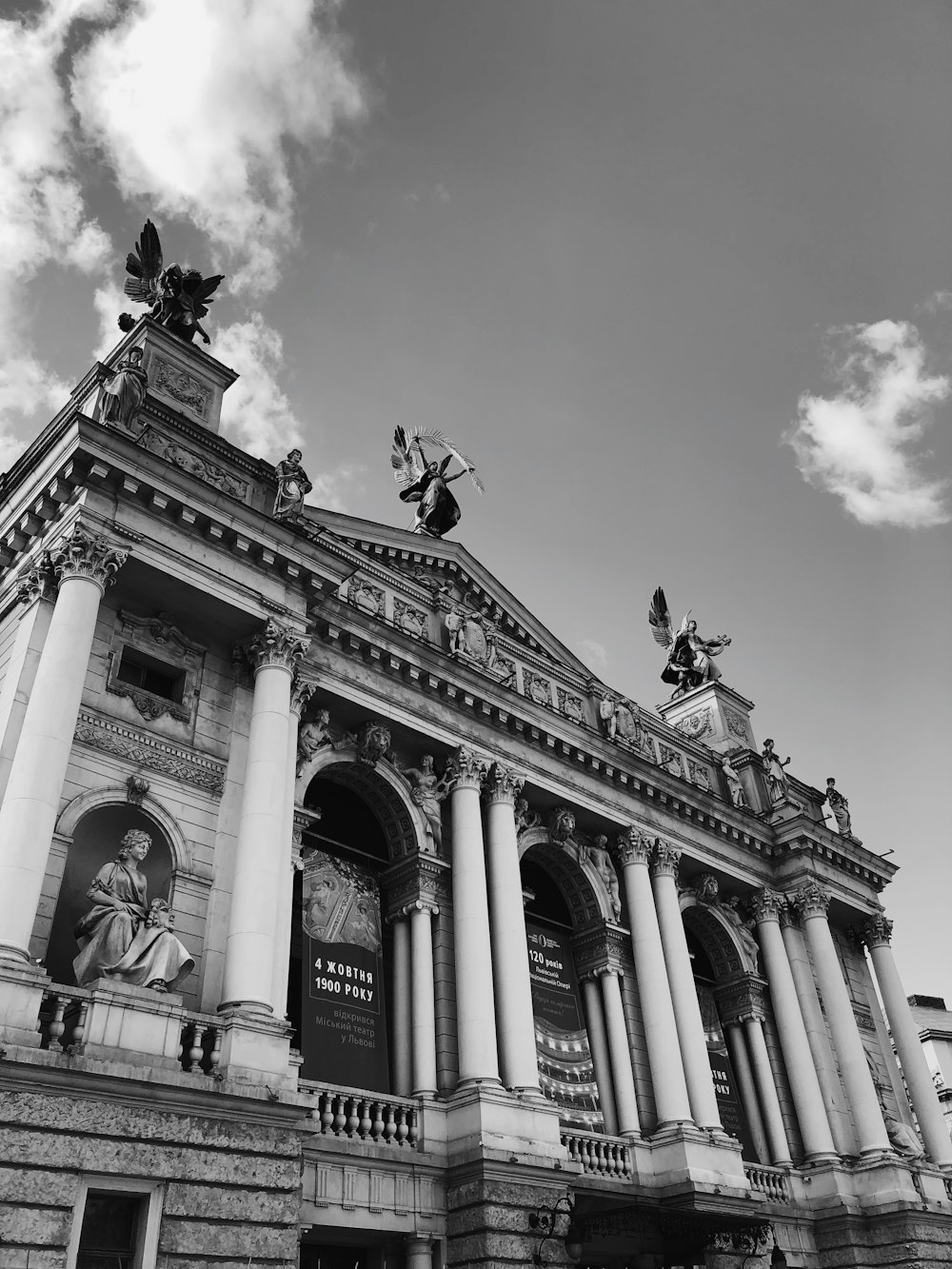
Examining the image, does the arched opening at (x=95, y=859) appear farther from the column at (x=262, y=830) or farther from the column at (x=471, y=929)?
the column at (x=471, y=929)

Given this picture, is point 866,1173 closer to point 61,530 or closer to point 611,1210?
point 611,1210

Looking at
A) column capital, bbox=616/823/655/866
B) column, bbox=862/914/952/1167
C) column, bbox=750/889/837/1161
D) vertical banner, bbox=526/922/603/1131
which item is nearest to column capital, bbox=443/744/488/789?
vertical banner, bbox=526/922/603/1131

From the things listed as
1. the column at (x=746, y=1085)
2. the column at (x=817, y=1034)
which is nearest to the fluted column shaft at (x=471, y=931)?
the column at (x=746, y=1085)

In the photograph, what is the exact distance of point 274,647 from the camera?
1991 cm

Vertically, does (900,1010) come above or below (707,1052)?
above

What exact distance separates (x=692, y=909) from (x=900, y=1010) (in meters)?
7.68

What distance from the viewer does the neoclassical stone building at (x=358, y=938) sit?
14422mm

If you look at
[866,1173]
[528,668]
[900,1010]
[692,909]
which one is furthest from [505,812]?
[900,1010]

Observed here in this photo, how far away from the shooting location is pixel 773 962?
30.6 meters

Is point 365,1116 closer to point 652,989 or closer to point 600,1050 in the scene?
point 600,1050

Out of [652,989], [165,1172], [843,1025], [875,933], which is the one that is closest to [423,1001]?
[652,989]

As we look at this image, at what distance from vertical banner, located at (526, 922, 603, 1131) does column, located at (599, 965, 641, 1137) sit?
560 mm

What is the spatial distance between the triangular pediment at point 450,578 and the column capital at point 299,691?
4452 mm

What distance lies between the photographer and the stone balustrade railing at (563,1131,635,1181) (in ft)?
71.3
